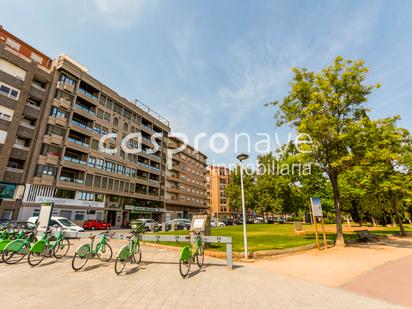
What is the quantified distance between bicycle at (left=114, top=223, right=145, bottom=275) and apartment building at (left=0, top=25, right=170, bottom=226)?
25726 mm

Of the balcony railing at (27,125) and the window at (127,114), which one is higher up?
the window at (127,114)

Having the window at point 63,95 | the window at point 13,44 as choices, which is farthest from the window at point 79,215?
the window at point 13,44

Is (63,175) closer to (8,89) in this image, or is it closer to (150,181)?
(8,89)

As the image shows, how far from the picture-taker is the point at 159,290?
518 centimetres

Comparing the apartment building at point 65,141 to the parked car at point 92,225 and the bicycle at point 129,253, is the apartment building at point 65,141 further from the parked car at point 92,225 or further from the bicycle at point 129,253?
the bicycle at point 129,253

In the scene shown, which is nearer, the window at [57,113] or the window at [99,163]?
the window at [57,113]

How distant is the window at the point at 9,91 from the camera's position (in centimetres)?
2520

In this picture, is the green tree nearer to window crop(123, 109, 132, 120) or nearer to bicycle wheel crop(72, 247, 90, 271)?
bicycle wheel crop(72, 247, 90, 271)

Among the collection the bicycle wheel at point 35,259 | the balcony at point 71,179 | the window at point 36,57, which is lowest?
the bicycle wheel at point 35,259

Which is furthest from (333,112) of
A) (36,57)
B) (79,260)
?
(36,57)

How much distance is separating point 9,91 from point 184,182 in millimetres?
40764

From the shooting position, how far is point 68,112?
3200 centimetres

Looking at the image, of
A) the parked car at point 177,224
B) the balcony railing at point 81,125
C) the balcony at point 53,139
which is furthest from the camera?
the balcony railing at point 81,125

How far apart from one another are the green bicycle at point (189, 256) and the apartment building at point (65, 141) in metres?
27.4
